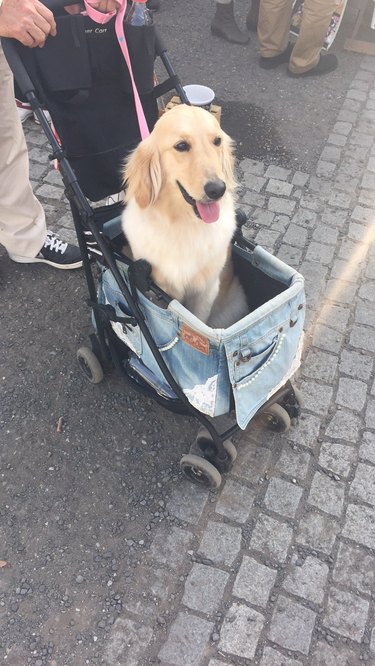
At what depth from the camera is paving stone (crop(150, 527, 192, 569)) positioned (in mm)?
2526

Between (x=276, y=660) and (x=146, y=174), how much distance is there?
2.26 meters

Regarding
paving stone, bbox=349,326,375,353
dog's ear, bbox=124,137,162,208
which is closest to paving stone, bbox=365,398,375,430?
paving stone, bbox=349,326,375,353

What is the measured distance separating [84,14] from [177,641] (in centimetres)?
295

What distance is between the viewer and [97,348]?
3.05 m

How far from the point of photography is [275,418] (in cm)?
289

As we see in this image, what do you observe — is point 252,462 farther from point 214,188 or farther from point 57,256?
point 57,256

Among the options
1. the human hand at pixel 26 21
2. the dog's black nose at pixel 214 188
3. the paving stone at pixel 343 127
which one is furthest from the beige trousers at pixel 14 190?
the paving stone at pixel 343 127

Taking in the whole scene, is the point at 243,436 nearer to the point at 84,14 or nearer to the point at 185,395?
the point at 185,395

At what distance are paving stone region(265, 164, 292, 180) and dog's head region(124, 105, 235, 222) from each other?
2431mm

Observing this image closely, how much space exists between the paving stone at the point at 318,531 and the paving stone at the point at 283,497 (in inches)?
3.2

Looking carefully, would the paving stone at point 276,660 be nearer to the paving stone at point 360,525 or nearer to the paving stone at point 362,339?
the paving stone at point 360,525

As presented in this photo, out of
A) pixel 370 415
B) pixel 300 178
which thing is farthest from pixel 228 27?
pixel 370 415

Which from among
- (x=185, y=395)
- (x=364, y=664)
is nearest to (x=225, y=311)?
(x=185, y=395)

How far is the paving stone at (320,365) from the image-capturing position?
328cm
